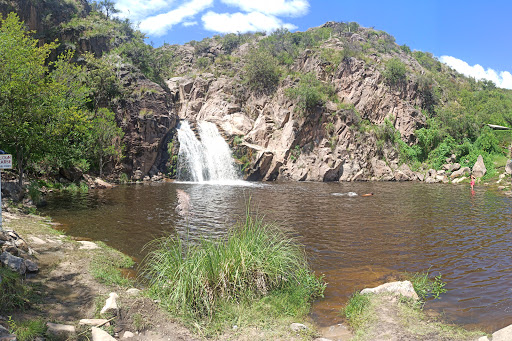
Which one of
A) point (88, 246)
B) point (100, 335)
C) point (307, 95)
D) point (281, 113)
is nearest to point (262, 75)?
point (281, 113)

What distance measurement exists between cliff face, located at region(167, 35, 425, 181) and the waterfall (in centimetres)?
209

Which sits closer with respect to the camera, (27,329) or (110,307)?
(27,329)

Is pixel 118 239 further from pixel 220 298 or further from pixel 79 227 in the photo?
pixel 220 298

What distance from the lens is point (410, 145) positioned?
44375mm

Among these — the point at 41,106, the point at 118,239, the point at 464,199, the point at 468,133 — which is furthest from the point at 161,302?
the point at 468,133

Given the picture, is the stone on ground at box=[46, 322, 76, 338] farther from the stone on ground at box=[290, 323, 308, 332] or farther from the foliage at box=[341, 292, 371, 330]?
the foliage at box=[341, 292, 371, 330]

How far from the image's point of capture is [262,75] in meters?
50.8

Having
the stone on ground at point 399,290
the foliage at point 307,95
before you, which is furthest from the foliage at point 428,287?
the foliage at point 307,95

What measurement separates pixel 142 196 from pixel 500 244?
820 inches

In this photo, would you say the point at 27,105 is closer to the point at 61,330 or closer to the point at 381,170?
the point at 61,330

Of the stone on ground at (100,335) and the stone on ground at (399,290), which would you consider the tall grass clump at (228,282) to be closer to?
the stone on ground at (100,335)

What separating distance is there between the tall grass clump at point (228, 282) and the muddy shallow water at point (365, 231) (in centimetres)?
93

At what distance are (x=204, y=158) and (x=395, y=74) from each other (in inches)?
1202

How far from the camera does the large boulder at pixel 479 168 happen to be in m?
35.3
